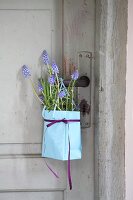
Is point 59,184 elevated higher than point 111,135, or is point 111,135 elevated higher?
point 111,135

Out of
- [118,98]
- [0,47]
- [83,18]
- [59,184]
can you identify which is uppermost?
[83,18]

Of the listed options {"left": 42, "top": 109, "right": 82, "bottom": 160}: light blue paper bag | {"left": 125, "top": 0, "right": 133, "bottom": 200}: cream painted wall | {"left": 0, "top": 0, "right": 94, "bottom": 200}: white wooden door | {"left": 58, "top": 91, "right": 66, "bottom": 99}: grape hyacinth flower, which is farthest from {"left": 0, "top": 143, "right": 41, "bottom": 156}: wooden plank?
{"left": 125, "top": 0, "right": 133, "bottom": 200}: cream painted wall

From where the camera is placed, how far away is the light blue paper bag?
131 cm

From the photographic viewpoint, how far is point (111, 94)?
52.1 inches

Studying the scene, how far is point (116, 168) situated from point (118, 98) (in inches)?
11.7

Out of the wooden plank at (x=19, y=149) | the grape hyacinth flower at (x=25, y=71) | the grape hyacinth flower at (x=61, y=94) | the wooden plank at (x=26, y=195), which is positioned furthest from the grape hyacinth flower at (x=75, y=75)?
the wooden plank at (x=26, y=195)

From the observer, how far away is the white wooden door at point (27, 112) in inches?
56.6

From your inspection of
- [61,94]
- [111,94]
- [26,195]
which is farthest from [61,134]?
[26,195]

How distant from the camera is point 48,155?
4.44 feet

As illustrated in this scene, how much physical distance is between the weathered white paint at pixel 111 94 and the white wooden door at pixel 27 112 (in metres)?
0.15

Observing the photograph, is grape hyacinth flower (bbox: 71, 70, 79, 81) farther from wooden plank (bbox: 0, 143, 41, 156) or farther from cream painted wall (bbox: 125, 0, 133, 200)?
wooden plank (bbox: 0, 143, 41, 156)

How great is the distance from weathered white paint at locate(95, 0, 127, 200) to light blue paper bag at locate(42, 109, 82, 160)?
0.11 m

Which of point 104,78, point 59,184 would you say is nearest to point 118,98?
point 104,78

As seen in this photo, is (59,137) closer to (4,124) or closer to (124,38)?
(4,124)
